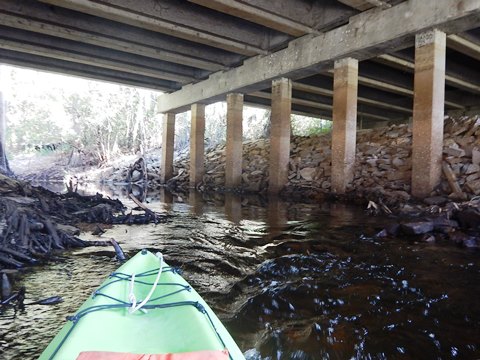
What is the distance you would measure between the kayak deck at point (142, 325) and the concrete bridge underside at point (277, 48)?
25.6 ft

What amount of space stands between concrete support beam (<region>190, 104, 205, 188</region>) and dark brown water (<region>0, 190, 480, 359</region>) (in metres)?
11.5

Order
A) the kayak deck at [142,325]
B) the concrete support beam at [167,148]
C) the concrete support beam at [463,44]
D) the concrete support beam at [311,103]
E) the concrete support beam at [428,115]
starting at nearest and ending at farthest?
the kayak deck at [142,325] → the concrete support beam at [428,115] → the concrete support beam at [463,44] → the concrete support beam at [311,103] → the concrete support beam at [167,148]

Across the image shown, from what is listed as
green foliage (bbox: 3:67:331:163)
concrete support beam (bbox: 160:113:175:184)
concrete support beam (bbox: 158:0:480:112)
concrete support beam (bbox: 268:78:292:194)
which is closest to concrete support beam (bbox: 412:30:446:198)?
concrete support beam (bbox: 158:0:480:112)

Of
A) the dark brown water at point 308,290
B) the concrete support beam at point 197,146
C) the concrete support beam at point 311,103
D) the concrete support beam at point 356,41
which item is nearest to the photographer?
the dark brown water at point 308,290

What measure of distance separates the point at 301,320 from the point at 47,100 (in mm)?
45477

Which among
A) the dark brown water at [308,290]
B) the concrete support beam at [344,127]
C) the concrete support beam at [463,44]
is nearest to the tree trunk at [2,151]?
the dark brown water at [308,290]

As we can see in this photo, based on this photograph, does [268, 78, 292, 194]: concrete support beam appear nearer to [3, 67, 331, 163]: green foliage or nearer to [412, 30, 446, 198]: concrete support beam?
[412, 30, 446, 198]: concrete support beam

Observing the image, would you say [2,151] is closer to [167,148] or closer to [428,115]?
[167,148]

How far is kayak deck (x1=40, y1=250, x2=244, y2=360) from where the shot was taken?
1668 millimetres

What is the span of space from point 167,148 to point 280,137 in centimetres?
892

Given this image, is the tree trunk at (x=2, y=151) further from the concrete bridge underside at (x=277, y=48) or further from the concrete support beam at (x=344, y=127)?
the concrete support beam at (x=344, y=127)

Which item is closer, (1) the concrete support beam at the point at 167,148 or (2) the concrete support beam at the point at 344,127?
(2) the concrete support beam at the point at 344,127

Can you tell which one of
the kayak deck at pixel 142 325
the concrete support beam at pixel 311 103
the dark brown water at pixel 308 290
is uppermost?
the concrete support beam at pixel 311 103

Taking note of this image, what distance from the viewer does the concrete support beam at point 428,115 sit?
27.3 feet
